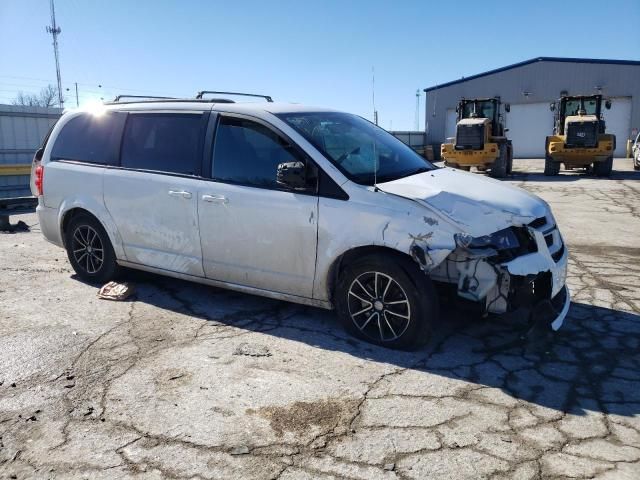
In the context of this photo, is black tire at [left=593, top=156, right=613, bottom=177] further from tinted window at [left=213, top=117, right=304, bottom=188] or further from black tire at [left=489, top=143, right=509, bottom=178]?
tinted window at [left=213, top=117, right=304, bottom=188]

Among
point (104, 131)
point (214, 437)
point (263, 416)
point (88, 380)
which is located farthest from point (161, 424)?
point (104, 131)

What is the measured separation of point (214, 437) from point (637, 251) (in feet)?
20.8

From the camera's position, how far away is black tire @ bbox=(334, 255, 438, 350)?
3.64m

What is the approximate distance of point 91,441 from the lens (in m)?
2.75

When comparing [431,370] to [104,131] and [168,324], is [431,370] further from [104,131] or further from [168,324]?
[104,131]

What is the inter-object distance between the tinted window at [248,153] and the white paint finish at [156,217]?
0.29m

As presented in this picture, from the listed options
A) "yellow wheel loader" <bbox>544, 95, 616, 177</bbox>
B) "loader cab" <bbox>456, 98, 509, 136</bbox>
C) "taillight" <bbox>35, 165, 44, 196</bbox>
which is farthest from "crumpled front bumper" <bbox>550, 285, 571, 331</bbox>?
"loader cab" <bbox>456, 98, 509, 136</bbox>

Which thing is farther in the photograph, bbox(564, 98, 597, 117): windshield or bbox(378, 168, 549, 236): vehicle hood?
bbox(564, 98, 597, 117): windshield

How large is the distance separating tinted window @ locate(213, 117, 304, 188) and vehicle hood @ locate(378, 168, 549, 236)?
0.88m

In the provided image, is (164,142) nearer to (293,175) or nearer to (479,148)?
(293,175)

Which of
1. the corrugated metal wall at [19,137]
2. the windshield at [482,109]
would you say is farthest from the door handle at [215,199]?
the windshield at [482,109]

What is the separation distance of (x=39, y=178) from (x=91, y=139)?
0.83 metres

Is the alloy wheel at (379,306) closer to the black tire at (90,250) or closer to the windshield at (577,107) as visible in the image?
the black tire at (90,250)

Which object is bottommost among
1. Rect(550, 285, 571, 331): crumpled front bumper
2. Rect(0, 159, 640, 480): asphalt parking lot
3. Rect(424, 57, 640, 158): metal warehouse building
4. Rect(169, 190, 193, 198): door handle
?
Rect(0, 159, 640, 480): asphalt parking lot
